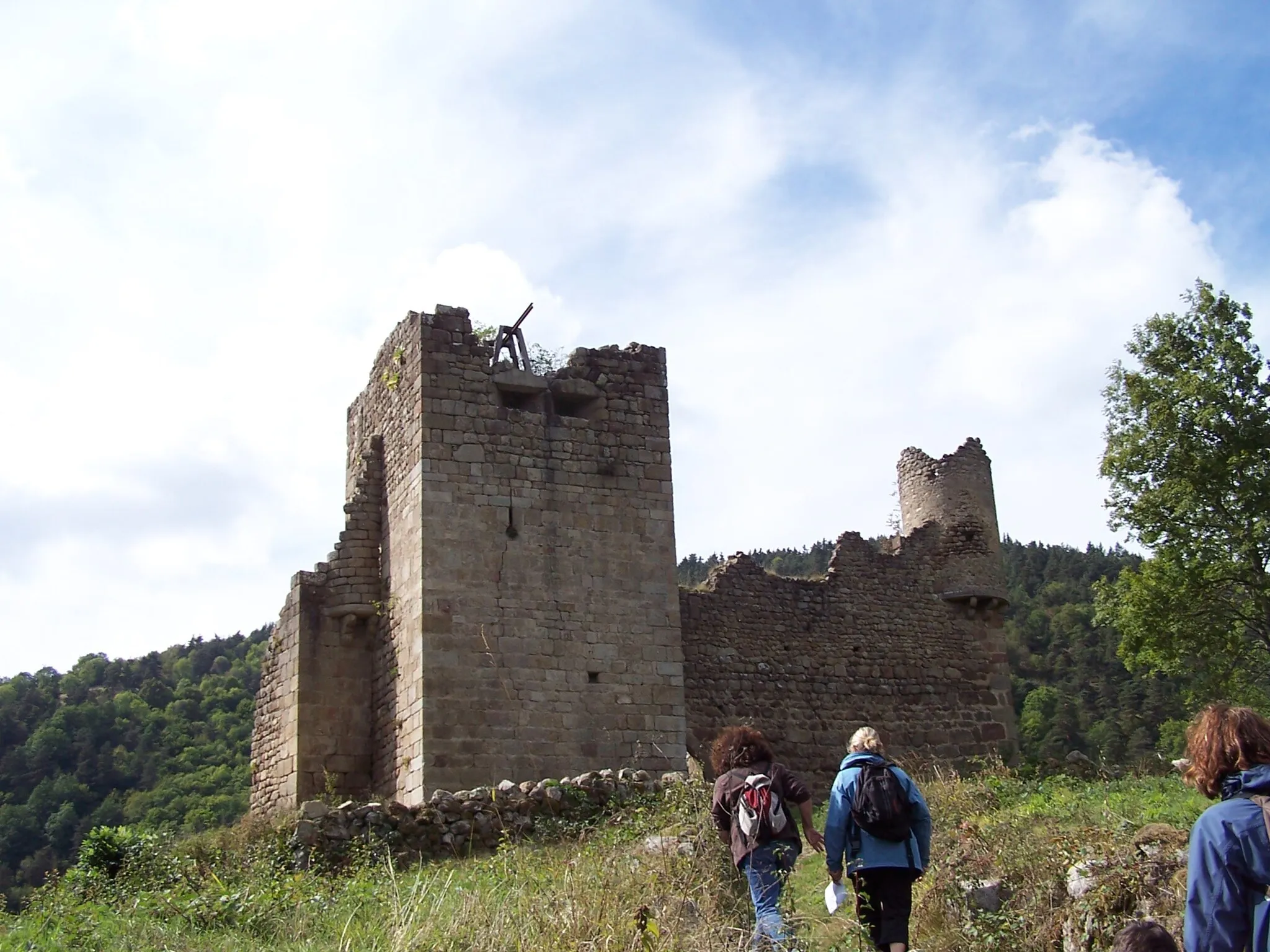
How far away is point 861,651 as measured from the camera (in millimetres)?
18000

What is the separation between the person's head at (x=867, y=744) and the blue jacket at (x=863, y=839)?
0.03 meters

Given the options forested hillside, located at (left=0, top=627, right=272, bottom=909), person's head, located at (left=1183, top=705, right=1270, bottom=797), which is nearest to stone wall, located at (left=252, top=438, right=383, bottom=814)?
forested hillside, located at (left=0, top=627, right=272, bottom=909)

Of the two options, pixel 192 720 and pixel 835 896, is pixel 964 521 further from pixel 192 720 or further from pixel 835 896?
pixel 192 720

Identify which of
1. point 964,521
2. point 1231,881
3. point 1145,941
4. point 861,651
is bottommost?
point 1145,941

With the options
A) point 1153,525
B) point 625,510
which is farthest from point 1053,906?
point 1153,525

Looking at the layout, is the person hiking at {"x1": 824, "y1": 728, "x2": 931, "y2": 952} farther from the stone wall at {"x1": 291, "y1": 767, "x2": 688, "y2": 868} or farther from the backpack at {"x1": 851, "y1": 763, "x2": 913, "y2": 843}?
the stone wall at {"x1": 291, "y1": 767, "x2": 688, "y2": 868}

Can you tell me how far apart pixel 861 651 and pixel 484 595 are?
6174 millimetres

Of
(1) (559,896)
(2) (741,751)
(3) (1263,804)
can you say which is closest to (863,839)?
(2) (741,751)

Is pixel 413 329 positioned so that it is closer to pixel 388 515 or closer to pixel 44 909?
pixel 388 515

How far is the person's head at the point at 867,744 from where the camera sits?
6922 mm

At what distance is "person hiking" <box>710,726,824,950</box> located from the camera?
6.89 m

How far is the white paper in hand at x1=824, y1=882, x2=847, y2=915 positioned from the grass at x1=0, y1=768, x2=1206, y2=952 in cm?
45

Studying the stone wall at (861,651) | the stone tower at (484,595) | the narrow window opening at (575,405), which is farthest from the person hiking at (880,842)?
the stone wall at (861,651)

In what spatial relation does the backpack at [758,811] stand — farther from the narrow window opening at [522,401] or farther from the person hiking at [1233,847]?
the narrow window opening at [522,401]
